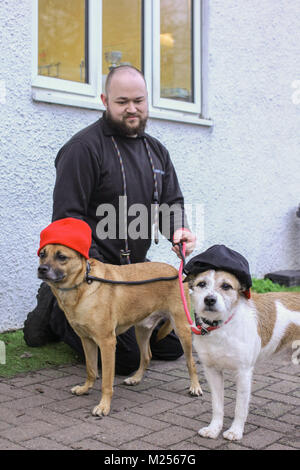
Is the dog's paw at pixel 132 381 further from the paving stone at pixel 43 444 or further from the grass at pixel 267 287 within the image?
the grass at pixel 267 287

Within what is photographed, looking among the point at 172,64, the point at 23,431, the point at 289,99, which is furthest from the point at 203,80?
the point at 23,431

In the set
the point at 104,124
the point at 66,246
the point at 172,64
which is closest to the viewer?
the point at 66,246

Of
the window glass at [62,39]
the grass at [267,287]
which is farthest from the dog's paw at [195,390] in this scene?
the grass at [267,287]

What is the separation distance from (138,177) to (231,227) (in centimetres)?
333

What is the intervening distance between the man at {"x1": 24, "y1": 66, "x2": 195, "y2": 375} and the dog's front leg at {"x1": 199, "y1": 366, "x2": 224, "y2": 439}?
1.07 meters

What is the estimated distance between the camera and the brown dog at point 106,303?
3461mm

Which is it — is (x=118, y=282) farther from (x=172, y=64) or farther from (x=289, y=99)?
(x=289, y=99)

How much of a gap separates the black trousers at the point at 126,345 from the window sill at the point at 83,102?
2.01 metres

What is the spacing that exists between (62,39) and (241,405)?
4.20 m

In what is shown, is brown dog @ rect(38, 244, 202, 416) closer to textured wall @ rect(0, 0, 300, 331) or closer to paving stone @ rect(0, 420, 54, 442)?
paving stone @ rect(0, 420, 54, 442)

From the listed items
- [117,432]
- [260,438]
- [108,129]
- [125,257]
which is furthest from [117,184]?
[260,438]

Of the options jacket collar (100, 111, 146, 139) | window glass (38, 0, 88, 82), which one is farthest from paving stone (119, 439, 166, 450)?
window glass (38, 0, 88, 82)

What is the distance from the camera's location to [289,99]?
328 inches

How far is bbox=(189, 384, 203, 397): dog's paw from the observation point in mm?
3926
